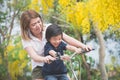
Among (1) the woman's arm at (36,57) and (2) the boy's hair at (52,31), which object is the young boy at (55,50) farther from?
(1) the woman's arm at (36,57)

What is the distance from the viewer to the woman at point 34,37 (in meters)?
3.32

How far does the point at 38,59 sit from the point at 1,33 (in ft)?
35.2

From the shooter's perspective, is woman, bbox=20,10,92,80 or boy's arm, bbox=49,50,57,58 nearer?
boy's arm, bbox=49,50,57,58

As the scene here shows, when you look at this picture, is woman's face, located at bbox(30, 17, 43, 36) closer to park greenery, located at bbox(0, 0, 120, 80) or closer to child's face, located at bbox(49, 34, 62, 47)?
child's face, located at bbox(49, 34, 62, 47)

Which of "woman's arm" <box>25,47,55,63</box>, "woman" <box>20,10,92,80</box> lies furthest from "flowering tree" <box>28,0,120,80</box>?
"woman's arm" <box>25,47,55,63</box>

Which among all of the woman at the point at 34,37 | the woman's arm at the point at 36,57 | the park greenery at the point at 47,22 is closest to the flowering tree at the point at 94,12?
the park greenery at the point at 47,22

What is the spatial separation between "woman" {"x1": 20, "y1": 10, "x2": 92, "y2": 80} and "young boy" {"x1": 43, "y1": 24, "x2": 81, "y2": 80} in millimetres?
83

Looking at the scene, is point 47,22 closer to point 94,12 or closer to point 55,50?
point 94,12

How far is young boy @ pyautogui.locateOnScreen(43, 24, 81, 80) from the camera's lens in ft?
10.6

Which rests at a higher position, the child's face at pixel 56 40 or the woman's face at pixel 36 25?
the woman's face at pixel 36 25

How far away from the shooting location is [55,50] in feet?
10.8

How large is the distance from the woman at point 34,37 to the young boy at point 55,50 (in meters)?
0.08

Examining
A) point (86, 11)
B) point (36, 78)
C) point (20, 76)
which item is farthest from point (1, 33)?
point (36, 78)

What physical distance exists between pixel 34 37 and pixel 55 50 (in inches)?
10.2
